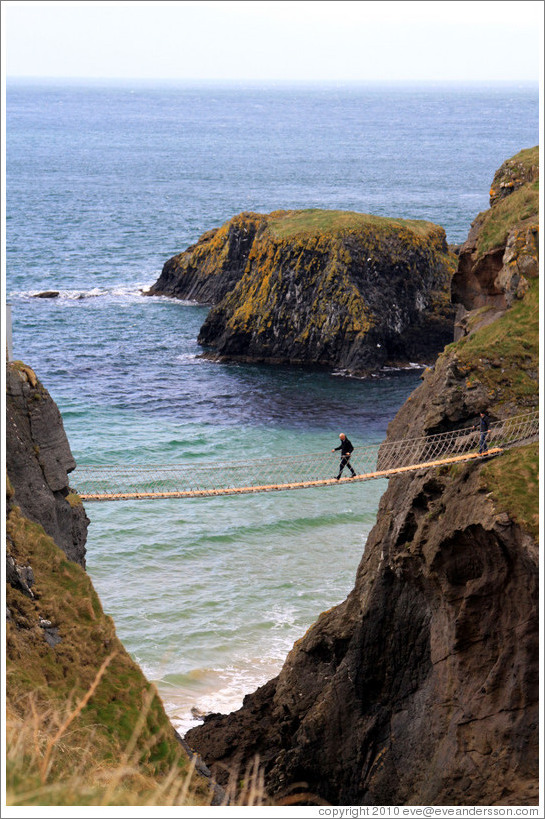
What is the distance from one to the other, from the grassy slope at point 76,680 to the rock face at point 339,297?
3091cm

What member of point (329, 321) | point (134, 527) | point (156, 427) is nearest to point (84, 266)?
point (329, 321)

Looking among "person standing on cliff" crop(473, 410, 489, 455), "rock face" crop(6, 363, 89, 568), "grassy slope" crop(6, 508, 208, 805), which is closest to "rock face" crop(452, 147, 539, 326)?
"person standing on cliff" crop(473, 410, 489, 455)

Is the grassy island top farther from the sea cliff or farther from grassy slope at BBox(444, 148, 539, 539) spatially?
the sea cliff

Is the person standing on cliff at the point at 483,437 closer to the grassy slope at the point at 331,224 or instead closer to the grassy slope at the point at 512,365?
the grassy slope at the point at 512,365

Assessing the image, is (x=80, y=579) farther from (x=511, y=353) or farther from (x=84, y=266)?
(x=84, y=266)

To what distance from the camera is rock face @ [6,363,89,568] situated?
16.8m

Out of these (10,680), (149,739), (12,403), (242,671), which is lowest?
(242,671)

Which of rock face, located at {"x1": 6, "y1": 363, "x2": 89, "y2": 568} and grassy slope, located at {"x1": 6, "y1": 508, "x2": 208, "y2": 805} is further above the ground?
rock face, located at {"x1": 6, "y1": 363, "x2": 89, "y2": 568}

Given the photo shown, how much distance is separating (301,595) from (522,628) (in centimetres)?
1150

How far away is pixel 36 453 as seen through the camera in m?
17.3

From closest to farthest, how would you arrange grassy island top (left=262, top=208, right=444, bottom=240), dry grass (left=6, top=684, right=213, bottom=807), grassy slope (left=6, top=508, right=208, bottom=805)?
dry grass (left=6, top=684, right=213, bottom=807) < grassy slope (left=6, top=508, right=208, bottom=805) < grassy island top (left=262, top=208, right=444, bottom=240)

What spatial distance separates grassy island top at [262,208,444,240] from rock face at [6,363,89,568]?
32.1 meters

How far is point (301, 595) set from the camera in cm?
2761

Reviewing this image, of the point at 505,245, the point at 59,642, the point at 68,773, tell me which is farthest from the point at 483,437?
the point at 68,773
